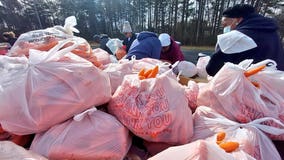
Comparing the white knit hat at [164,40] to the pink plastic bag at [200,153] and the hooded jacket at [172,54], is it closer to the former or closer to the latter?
the hooded jacket at [172,54]

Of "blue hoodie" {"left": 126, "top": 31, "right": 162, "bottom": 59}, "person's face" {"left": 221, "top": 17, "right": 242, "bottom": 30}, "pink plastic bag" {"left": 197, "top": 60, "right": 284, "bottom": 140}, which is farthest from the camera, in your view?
"blue hoodie" {"left": 126, "top": 31, "right": 162, "bottom": 59}

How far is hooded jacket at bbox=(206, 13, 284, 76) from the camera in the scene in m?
1.58

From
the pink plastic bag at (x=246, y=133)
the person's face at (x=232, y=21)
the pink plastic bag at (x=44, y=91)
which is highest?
the person's face at (x=232, y=21)

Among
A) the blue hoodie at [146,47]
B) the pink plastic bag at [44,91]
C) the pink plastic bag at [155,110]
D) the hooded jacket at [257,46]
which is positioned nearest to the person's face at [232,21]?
the hooded jacket at [257,46]

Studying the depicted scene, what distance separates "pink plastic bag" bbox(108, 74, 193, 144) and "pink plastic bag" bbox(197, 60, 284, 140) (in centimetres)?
22

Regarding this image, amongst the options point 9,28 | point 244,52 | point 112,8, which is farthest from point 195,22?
point 244,52

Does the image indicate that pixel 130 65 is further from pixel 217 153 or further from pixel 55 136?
pixel 217 153

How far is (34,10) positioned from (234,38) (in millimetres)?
23068

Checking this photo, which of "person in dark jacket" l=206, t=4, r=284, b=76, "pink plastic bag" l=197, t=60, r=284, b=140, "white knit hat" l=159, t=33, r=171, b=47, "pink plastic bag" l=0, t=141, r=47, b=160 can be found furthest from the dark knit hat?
"pink plastic bag" l=0, t=141, r=47, b=160

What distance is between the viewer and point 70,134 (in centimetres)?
84

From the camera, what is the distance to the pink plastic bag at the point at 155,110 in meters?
0.87

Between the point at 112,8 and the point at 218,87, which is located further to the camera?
the point at 112,8

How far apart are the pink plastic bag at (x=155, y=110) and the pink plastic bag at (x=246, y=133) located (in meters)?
0.09

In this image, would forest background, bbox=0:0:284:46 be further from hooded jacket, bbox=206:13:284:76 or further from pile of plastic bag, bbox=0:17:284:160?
pile of plastic bag, bbox=0:17:284:160
